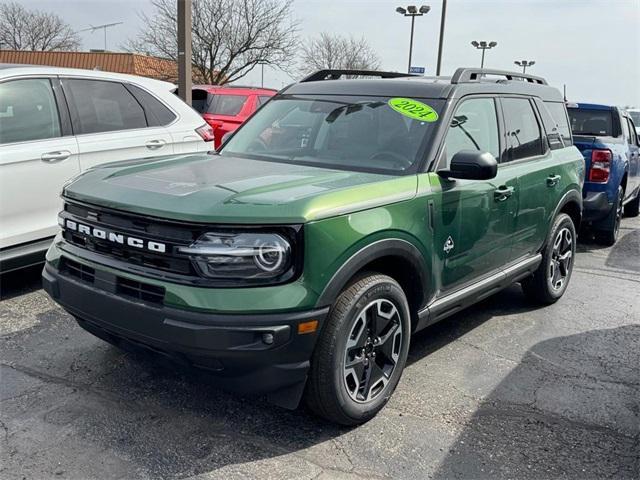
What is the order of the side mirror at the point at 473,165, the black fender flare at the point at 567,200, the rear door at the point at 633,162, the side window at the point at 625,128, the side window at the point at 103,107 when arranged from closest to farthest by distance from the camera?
the side mirror at the point at 473,165 → the black fender flare at the point at 567,200 → the side window at the point at 103,107 → the side window at the point at 625,128 → the rear door at the point at 633,162

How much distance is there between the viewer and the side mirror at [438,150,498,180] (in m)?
3.38

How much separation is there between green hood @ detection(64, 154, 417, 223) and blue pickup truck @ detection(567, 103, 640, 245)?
4.85m

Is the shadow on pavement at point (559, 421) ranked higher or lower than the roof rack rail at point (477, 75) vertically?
lower

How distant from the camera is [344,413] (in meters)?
3.02

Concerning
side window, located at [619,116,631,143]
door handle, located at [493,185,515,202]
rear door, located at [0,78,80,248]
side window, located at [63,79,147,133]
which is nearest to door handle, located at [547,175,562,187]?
door handle, located at [493,185,515,202]

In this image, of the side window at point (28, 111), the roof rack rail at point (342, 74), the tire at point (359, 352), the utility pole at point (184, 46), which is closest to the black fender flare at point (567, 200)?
the roof rack rail at point (342, 74)

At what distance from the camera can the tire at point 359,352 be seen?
287 centimetres

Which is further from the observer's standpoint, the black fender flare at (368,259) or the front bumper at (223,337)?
the black fender flare at (368,259)

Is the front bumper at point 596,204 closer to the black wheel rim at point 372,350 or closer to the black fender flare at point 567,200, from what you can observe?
the black fender flare at point 567,200

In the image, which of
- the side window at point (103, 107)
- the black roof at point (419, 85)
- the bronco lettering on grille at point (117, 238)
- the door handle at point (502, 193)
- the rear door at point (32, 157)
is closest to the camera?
the bronco lettering on grille at point (117, 238)

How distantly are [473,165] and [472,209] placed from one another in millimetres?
484

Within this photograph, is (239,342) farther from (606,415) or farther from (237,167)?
(606,415)

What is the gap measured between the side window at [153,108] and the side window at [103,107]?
6cm

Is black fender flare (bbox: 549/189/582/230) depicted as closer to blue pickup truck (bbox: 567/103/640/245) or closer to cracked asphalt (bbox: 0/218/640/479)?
cracked asphalt (bbox: 0/218/640/479)
